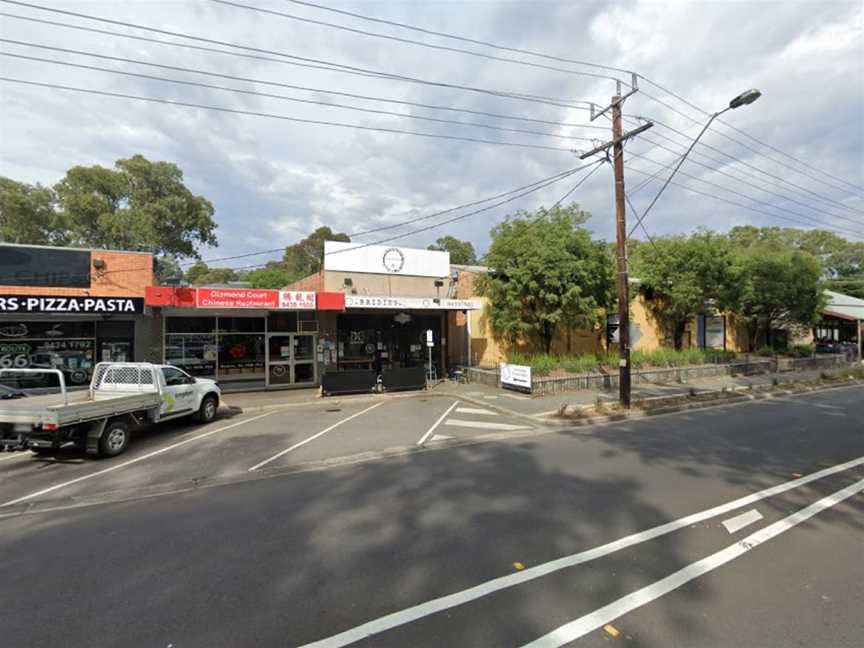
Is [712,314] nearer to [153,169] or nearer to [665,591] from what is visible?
→ [665,591]

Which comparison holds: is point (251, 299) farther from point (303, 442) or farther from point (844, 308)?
point (844, 308)

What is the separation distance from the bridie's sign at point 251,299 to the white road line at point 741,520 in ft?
46.1

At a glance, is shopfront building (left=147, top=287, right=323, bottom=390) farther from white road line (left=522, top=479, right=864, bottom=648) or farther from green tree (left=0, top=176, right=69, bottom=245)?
green tree (left=0, top=176, right=69, bottom=245)

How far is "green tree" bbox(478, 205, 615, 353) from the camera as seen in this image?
17484 mm

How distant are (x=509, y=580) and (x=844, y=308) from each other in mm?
43930

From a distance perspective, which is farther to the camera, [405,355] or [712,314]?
[712,314]

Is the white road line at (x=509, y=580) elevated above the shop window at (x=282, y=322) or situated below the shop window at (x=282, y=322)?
below

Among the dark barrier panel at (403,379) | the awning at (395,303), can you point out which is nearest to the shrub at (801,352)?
the awning at (395,303)

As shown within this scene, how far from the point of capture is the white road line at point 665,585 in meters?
3.01

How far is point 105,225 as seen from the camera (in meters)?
31.0

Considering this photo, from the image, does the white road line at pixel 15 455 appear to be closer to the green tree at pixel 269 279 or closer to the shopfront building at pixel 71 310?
the shopfront building at pixel 71 310

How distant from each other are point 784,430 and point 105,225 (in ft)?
134

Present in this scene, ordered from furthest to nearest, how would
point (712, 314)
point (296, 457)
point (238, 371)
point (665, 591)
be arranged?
point (712, 314) < point (238, 371) < point (296, 457) < point (665, 591)

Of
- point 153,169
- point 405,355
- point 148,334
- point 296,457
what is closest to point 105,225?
point 153,169
